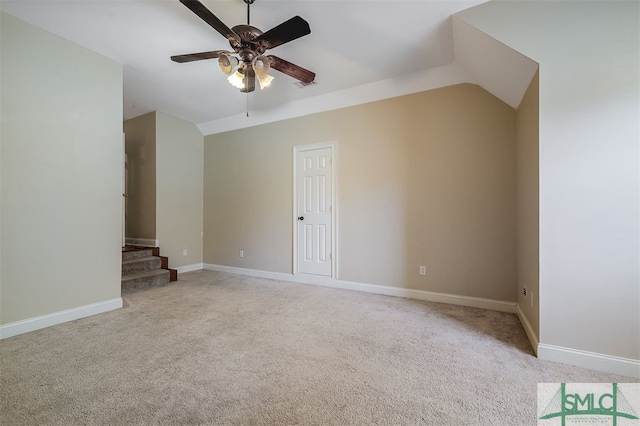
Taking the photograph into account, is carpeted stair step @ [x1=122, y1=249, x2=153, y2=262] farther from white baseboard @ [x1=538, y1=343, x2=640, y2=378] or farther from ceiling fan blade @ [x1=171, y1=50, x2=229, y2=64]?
white baseboard @ [x1=538, y1=343, x2=640, y2=378]

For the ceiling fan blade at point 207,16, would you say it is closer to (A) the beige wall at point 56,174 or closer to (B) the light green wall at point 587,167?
(A) the beige wall at point 56,174

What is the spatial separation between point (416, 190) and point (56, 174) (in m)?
3.92

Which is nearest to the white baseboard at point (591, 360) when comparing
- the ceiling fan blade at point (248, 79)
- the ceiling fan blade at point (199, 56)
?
the ceiling fan blade at point (248, 79)

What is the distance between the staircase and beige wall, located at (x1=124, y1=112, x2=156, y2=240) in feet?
1.26

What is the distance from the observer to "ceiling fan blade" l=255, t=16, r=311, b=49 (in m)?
1.90

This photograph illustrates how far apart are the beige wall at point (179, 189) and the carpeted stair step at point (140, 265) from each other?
1.33 feet

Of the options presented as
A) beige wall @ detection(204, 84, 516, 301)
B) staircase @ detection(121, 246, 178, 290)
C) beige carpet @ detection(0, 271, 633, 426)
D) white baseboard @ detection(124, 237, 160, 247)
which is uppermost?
beige wall @ detection(204, 84, 516, 301)

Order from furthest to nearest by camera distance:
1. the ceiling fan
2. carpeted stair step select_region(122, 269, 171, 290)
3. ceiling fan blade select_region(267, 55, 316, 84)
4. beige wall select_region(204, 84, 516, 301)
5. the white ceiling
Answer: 1. carpeted stair step select_region(122, 269, 171, 290)
2. beige wall select_region(204, 84, 516, 301)
3. ceiling fan blade select_region(267, 55, 316, 84)
4. the white ceiling
5. the ceiling fan

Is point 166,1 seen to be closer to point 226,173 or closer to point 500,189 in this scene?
point 226,173

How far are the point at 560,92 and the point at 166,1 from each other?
312 centimetres

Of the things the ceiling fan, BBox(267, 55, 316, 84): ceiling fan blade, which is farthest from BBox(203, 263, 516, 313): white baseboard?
the ceiling fan

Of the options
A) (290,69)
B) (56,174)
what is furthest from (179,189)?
(290,69)

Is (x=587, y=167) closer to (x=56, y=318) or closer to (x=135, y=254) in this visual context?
(x=56, y=318)

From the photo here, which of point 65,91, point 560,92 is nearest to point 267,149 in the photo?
point 65,91
